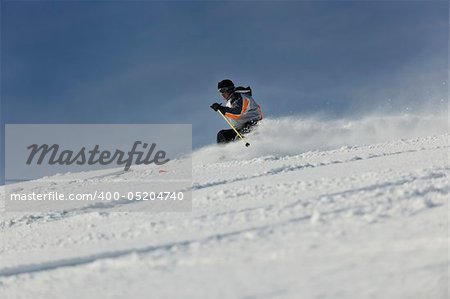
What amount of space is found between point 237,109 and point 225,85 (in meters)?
0.67

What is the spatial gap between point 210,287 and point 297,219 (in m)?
1.53

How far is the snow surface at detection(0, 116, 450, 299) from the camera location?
11.9 ft

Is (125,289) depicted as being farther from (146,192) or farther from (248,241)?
(146,192)

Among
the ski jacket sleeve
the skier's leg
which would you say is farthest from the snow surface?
the skier's leg

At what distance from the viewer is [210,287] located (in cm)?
374

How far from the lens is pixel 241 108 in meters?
13.5

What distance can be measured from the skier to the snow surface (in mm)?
4910

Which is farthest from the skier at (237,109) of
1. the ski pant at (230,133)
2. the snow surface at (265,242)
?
the snow surface at (265,242)

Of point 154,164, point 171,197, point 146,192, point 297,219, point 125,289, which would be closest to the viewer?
point 125,289

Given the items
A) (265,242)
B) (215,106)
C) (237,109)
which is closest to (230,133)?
(237,109)

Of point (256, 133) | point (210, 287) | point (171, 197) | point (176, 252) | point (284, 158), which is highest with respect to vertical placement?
point (256, 133)

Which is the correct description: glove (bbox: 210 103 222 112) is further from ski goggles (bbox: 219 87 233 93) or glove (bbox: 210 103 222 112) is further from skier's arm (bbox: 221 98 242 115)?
ski goggles (bbox: 219 87 233 93)

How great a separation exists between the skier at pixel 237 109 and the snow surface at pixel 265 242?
193 inches

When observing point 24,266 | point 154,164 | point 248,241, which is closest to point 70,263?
point 24,266
